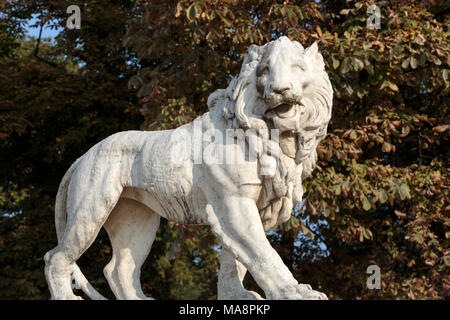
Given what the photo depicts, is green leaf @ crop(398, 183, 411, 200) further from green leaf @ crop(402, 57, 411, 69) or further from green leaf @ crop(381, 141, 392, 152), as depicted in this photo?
green leaf @ crop(402, 57, 411, 69)

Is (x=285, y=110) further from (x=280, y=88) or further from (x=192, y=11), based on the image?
(x=192, y=11)

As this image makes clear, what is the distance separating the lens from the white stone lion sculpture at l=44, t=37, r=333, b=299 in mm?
4000

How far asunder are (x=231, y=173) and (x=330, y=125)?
13.7 feet

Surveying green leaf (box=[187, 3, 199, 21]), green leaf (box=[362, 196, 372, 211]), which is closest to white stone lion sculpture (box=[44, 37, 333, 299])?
green leaf (box=[187, 3, 199, 21])

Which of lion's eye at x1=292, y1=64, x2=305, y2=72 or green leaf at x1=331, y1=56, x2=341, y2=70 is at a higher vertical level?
green leaf at x1=331, y1=56, x2=341, y2=70

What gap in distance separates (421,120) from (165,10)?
3.37 m

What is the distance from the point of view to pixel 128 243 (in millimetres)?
4746

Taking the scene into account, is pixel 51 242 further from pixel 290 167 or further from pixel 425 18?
pixel 290 167

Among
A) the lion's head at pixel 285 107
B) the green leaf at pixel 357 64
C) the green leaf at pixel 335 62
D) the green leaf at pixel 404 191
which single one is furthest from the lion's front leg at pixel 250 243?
the green leaf at pixel 404 191

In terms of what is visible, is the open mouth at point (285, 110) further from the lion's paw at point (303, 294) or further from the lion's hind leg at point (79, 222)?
the lion's hind leg at point (79, 222)

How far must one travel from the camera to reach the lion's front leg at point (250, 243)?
386 cm

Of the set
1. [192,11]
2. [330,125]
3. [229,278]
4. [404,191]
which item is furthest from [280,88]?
[330,125]

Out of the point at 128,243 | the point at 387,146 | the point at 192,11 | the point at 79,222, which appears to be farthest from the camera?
the point at 387,146

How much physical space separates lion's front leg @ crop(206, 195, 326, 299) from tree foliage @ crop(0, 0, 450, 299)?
295 cm
